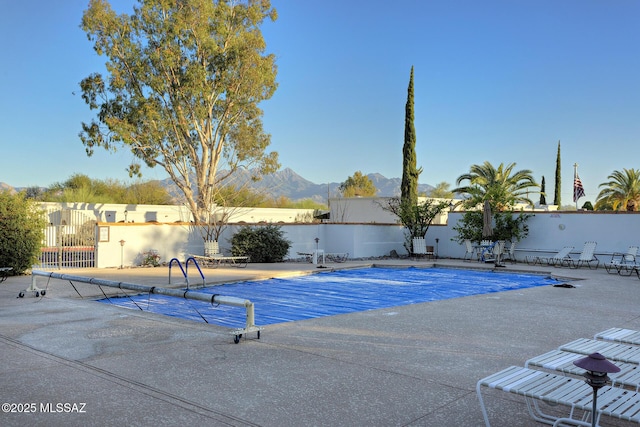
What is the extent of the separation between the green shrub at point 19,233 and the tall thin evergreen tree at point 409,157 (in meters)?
17.7

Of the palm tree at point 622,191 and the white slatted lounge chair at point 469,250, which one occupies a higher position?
the palm tree at point 622,191

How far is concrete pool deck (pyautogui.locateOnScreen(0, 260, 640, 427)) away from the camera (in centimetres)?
406

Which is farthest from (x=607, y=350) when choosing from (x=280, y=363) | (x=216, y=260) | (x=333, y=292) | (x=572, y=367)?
(x=216, y=260)

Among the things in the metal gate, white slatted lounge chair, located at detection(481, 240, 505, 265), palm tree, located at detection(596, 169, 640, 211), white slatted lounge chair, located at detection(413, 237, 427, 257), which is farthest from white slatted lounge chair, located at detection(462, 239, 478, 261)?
palm tree, located at detection(596, 169, 640, 211)

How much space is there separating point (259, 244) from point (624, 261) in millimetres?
12079

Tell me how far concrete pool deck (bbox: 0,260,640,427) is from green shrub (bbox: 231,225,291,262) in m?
9.69

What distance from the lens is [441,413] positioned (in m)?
4.08

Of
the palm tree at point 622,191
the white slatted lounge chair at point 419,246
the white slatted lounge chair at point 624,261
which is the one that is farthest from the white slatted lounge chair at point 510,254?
the palm tree at point 622,191

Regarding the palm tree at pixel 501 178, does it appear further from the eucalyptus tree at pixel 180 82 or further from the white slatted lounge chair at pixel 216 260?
the white slatted lounge chair at pixel 216 260

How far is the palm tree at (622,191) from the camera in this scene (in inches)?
1347

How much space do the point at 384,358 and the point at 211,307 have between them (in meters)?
5.59

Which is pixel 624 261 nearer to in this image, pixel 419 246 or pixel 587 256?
pixel 587 256

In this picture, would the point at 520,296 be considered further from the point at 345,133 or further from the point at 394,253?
the point at 345,133

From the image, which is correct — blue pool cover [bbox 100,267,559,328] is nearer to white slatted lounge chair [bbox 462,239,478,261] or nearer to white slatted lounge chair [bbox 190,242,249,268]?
white slatted lounge chair [bbox 462,239,478,261]
